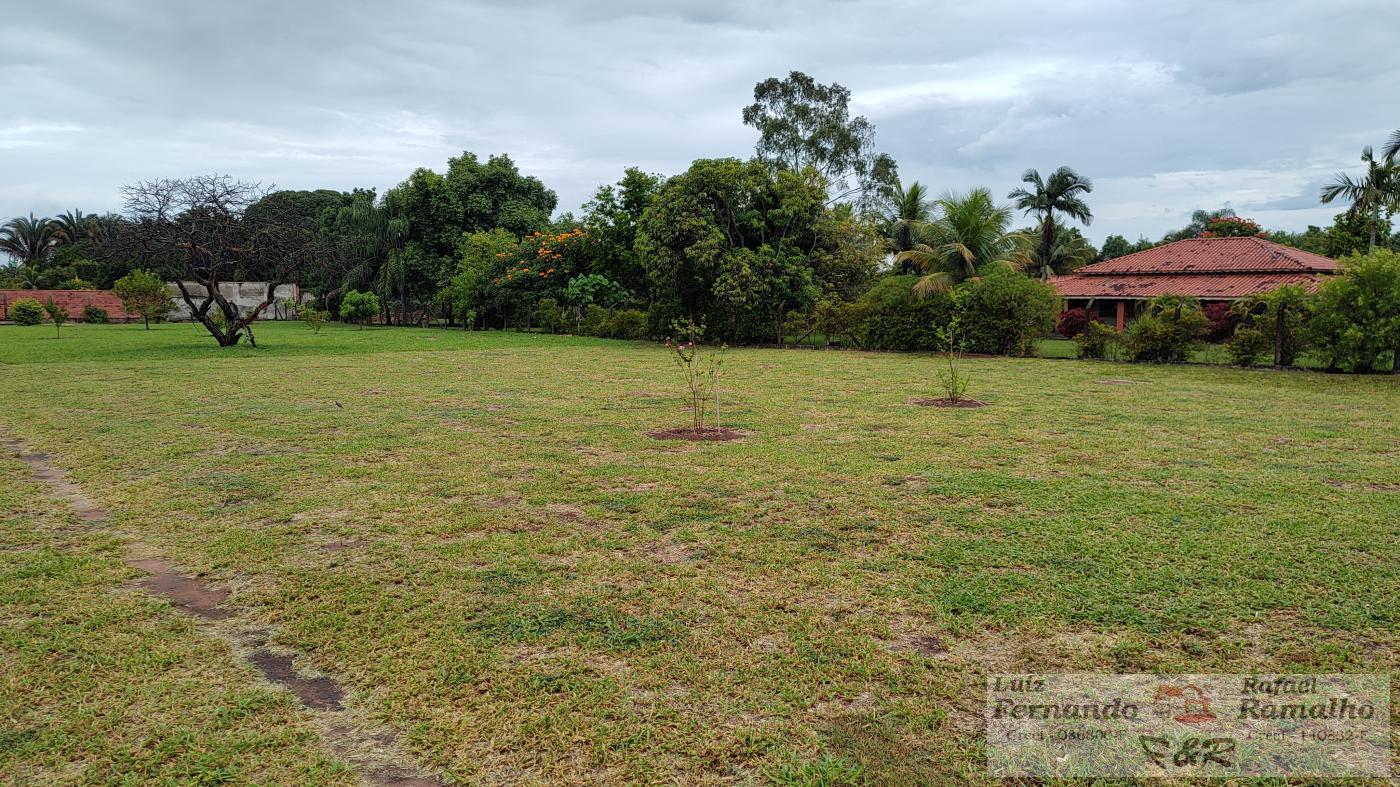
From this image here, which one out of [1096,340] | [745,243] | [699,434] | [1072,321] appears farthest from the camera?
[1072,321]

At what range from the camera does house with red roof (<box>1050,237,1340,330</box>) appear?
23781mm

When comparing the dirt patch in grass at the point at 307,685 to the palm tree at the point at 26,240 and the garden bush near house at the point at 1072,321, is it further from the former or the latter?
the palm tree at the point at 26,240

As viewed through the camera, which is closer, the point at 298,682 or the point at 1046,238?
the point at 298,682

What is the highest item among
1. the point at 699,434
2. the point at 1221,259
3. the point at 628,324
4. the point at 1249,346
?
the point at 1221,259

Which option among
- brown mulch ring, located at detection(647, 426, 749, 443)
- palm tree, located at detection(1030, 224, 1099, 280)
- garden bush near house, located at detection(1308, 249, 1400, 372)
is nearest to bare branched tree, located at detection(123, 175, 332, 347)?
brown mulch ring, located at detection(647, 426, 749, 443)

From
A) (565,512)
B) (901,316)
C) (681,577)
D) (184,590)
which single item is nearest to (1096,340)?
(901,316)

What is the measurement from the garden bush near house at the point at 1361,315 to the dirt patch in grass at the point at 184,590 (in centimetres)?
1596

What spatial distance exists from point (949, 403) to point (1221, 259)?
2239 centimetres

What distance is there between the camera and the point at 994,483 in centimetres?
573

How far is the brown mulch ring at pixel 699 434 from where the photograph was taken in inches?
302

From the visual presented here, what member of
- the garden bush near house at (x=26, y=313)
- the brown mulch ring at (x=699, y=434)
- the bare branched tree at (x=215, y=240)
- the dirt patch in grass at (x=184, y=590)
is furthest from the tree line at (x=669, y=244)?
the dirt patch in grass at (x=184, y=590)

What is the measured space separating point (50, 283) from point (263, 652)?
53.6 meters

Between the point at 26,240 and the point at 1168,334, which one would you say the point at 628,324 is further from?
the point at 26,240

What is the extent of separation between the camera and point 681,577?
3912 mm
